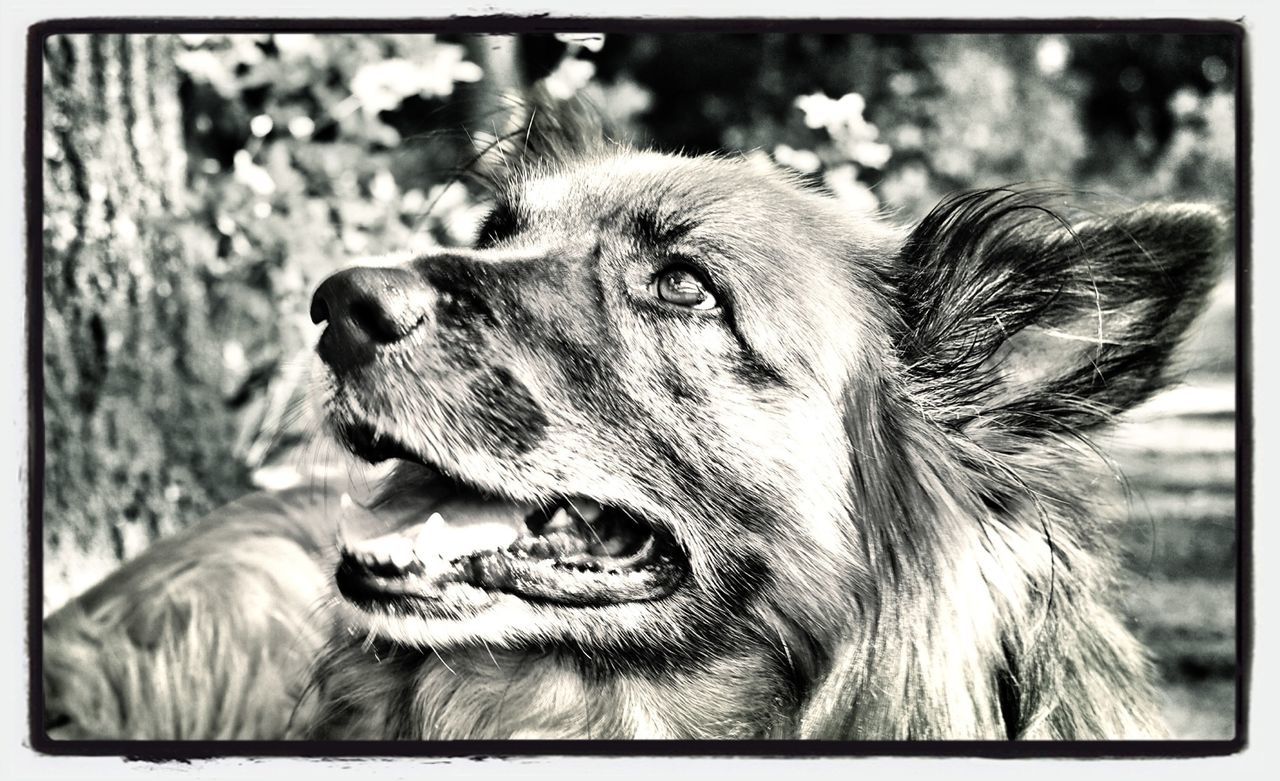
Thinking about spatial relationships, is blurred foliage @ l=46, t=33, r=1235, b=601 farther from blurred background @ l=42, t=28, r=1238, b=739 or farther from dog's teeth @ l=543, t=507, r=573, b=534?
dog's teeth @ l=543, t=507, r=573, b=534

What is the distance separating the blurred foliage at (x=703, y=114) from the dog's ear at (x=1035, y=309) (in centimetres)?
27

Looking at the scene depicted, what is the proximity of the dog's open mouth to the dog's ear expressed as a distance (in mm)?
701

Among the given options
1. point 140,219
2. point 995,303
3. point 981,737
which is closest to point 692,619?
point 981,737

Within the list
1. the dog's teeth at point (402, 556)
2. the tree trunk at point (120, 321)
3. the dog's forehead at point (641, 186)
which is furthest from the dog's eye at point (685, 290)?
the tree trunk at point (120, 321)

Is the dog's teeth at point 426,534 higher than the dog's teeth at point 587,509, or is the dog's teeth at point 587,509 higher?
the dog's teeth at point 587,509

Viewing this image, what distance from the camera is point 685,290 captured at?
92.1 inches

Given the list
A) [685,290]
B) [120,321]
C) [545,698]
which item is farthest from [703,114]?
[120,321]

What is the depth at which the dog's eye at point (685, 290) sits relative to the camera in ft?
7.66

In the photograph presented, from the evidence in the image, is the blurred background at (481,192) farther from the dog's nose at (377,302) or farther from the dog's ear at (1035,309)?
the dog's nose at (377,302)

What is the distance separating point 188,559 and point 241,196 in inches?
37.0

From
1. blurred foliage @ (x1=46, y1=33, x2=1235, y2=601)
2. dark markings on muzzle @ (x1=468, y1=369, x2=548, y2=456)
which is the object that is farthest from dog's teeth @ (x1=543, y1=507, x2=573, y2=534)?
blurred foliage @ (x1=46, y1=33, x2=1235, y2=601)

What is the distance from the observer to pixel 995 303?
2.37 meters

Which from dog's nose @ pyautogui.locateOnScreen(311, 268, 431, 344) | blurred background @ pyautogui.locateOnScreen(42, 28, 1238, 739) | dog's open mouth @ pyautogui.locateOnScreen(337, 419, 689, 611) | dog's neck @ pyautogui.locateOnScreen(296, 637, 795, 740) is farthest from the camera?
blurred background @ pyautogui.locateOnScreen(42, 28, 1238, 739)

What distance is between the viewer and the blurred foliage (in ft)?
8.85
